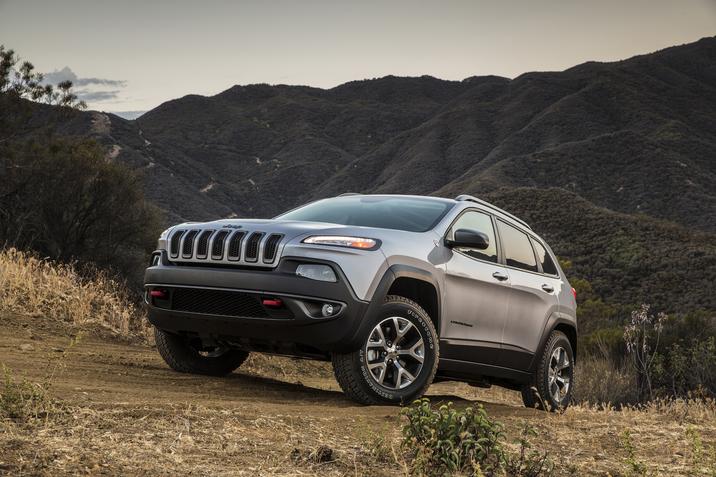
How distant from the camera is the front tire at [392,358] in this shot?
21.1 feet

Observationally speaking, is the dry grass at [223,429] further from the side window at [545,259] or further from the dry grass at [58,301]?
the side window at [545,259]

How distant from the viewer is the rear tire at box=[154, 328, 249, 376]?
7.76 metres

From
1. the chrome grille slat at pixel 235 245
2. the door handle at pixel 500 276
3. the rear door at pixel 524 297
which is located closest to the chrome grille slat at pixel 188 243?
the chrome grille slat at pixel 235 245

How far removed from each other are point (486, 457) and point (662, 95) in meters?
110

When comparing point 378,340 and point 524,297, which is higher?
point 524,297

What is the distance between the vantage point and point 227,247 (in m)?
6.52

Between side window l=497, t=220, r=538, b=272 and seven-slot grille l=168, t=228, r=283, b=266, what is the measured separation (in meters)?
2.59

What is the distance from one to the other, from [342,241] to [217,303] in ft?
3.42

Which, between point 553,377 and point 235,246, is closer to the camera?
point 235,246

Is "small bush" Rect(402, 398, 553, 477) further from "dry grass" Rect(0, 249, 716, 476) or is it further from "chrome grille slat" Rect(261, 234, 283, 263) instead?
"chrome grille slat" Rect(261, 234, 283, 263)


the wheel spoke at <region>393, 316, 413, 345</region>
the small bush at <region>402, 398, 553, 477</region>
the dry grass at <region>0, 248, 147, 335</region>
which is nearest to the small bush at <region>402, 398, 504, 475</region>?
the small bush at <region>402, 398, 553, 477</region>

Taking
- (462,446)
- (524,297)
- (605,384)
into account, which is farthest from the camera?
(605,384)

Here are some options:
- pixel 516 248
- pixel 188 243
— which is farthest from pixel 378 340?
pixel 516 248

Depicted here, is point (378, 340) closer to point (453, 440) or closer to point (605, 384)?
point (453, 440)
